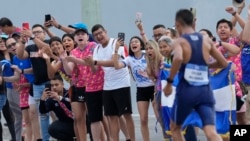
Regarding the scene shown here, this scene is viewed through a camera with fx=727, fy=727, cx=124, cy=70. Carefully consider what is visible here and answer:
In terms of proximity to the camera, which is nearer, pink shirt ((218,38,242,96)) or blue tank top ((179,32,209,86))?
blue tank top ((179,32,209,86))

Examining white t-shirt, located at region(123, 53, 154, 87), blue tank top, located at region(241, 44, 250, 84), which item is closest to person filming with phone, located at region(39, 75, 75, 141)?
white t-shirt, located at region(123, 53, 154, 87)

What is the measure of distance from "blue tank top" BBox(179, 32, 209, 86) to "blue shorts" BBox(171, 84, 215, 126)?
8 centimetres

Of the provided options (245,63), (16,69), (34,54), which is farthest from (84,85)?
(245,63)

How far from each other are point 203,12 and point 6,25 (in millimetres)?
3751

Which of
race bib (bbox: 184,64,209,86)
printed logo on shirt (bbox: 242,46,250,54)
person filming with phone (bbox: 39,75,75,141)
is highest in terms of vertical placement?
printed logo on shirt (bbox: 242,46,250,54)

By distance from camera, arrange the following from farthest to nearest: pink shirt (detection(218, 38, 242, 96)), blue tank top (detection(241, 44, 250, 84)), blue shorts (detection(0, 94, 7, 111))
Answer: blue shorts (detection(0, 94, 7, 111)) → blue tank top (detection(241, 44, 250, 84)) → pink shirt (detection(218, 38, 242, 96))

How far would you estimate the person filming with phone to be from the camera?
10.9 metres

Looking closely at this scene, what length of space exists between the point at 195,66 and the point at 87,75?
297cm

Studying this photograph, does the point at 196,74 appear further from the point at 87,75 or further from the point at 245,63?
the point at 87,75

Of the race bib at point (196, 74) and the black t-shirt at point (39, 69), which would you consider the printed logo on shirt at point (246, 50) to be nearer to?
the race bib at point (196, 74)

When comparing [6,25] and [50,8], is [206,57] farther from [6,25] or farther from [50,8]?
[50,8]

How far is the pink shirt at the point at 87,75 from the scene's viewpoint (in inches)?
419

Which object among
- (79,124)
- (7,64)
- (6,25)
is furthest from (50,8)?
(79,124)

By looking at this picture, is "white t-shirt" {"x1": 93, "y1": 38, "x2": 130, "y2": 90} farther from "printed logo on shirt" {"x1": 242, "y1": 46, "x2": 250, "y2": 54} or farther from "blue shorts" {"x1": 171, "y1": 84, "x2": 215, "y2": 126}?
"blue shorts" {"x1": 171, "y1": 84, "x2": 215, "y2": 126}
